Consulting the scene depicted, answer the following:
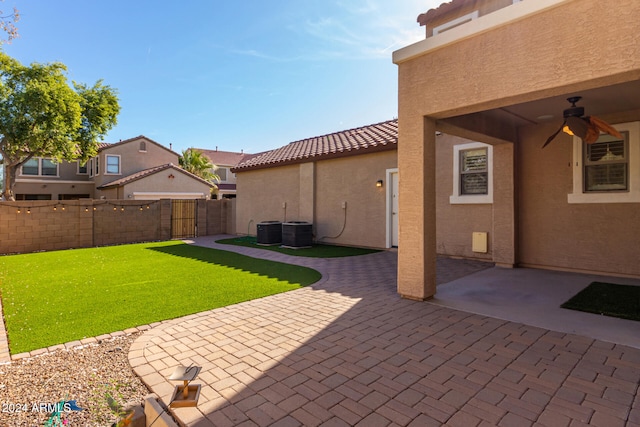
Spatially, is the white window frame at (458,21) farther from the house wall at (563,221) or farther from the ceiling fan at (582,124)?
the ceiling fan at (582,124)

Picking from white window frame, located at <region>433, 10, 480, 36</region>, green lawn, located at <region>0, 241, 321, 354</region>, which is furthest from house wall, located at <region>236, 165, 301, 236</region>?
white window frame, located at <region>433, 10, 480, 36</region>

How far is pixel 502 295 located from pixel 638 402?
3.12 meters

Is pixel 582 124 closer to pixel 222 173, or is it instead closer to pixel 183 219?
pixel 183 219

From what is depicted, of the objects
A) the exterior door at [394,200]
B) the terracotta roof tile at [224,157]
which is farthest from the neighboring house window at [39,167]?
the exterior door at [394,200]

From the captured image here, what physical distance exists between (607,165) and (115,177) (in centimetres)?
2887

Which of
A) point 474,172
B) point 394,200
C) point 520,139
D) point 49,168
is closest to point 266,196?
point 394,200

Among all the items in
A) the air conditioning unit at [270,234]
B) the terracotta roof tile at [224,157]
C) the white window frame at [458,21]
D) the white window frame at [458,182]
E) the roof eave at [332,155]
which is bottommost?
the air conditioning unit at [270,234]

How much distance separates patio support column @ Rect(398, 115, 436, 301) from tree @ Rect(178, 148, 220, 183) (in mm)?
29628

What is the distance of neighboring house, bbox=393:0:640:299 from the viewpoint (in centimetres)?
389

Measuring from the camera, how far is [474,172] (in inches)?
352

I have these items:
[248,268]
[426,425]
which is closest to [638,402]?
[426,425]

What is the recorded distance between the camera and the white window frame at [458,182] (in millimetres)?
8516

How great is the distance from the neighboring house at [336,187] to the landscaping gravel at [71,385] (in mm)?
8487

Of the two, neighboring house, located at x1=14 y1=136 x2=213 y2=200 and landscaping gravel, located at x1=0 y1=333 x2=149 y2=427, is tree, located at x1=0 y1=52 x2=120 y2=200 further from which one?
landscaping gravel, located at x1=0 y1=333 x2=149 y2=427
